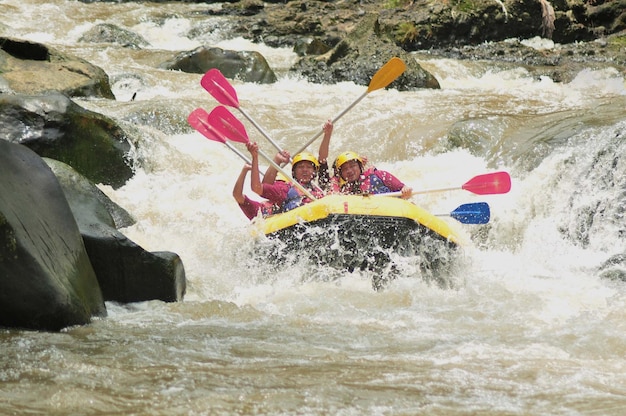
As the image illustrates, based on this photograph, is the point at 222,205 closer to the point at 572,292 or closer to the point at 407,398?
the point at 572,292

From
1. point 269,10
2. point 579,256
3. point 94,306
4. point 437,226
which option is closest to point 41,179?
point 94,306

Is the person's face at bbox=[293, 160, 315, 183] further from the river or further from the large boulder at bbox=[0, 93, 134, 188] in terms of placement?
the large boulder at bbox=[0, 93, 134, 188]

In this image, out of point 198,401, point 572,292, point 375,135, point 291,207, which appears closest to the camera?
point 198,401

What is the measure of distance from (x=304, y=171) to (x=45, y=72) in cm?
431

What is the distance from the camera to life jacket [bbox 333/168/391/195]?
6320 millimetres

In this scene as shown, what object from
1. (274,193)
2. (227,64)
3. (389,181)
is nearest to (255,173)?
(274,193)

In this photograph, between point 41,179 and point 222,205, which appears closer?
point 41,179

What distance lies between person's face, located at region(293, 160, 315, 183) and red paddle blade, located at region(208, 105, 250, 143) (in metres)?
0.55

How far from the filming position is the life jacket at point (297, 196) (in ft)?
20.2

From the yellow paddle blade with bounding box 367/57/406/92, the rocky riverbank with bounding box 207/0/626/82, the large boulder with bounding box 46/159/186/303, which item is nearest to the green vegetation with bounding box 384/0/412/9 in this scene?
A: the rocky riverbank with bounding box 207/0/626/82

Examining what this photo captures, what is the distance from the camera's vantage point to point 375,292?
17.8 feet

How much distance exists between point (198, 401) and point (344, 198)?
9.41ft

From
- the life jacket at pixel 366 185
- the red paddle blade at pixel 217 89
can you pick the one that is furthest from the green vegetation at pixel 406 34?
the life jacket at pixel 366 185

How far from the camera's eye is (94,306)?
168 inches
